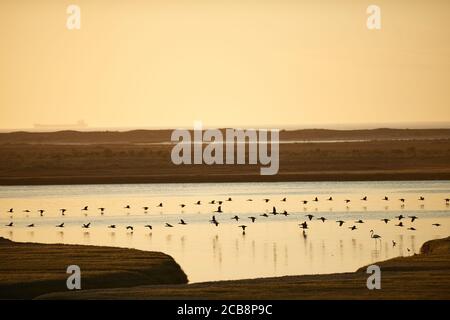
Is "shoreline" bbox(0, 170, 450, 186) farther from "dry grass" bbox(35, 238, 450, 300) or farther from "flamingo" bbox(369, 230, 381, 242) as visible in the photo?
"dry grass" bbox(35, 238, 450, 300)

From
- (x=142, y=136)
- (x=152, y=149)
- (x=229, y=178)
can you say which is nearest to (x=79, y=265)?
(x=142, y=136)

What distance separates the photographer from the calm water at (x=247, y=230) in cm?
1210

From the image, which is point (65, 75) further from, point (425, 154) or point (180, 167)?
point (180, 167)

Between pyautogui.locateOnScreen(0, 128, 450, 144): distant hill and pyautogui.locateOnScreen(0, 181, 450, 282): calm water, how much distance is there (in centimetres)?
182

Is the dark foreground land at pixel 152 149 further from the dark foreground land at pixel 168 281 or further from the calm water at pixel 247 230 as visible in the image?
the dark foreground land at pixel 168 281

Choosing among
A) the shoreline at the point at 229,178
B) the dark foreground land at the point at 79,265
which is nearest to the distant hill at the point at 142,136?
the dark foreground land at the point at 79,265

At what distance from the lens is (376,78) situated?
38.6 ft

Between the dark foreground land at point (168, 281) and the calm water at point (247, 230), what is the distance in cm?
97

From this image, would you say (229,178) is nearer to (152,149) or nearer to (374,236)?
(152,149)

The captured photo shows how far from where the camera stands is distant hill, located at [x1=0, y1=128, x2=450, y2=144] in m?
12.6

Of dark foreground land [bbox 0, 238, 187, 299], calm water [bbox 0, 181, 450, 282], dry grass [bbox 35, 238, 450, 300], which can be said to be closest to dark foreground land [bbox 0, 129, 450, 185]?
calm water [bbox 0, 181, 450, 282]
